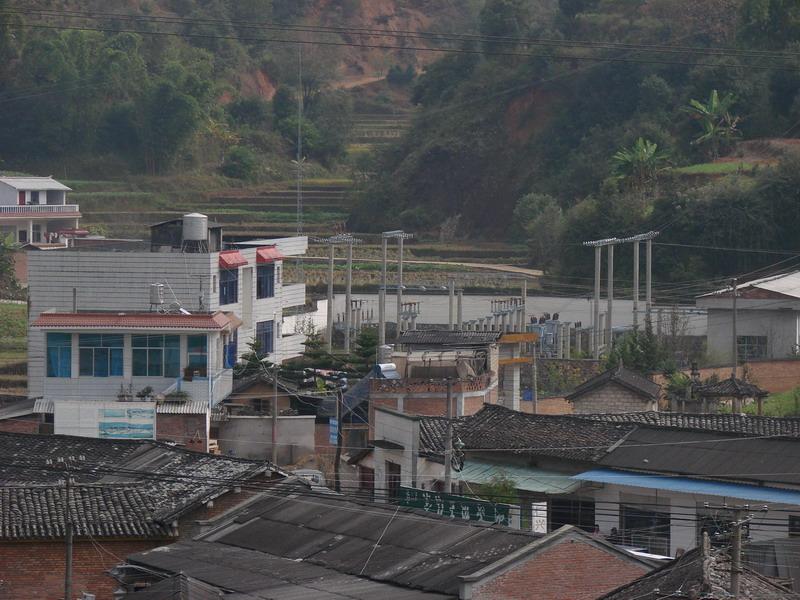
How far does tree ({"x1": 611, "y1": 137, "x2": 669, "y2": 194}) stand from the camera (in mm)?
55188

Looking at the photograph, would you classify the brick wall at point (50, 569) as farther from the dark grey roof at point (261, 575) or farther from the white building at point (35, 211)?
the white building at point (35, 211)

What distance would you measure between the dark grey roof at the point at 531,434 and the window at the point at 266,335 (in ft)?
49.9

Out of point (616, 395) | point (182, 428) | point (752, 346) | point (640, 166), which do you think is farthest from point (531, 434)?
point (640, 166)

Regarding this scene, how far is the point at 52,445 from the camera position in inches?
994

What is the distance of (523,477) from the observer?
77.9ft

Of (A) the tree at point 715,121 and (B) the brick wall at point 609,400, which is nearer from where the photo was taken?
(B) the brick wall at point 609,400

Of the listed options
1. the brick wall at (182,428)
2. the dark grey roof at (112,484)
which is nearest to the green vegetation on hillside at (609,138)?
the brick wall at (182,428)

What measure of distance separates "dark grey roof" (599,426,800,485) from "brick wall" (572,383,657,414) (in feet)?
19.6

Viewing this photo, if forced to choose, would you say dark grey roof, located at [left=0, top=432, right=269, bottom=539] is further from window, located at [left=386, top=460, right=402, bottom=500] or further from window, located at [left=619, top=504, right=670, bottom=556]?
window, located at [left=619, top=504, right=670, bottom=556]

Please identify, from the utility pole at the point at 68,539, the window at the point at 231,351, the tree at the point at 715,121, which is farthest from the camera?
the tree at the point at 715,121

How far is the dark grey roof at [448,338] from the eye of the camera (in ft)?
102

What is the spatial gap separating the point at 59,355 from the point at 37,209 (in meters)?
30.9

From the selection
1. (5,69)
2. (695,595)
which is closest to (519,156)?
(5,69)

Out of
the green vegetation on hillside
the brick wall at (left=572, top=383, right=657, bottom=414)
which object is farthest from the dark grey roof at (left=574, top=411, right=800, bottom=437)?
the green vegetation on hillside
